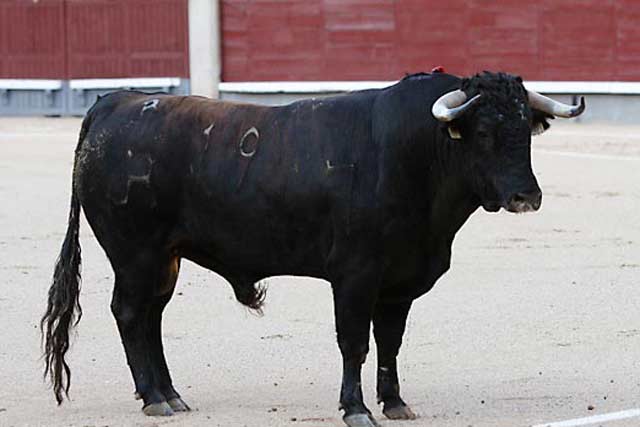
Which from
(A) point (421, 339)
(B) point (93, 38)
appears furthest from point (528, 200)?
(B) point (93, 38)

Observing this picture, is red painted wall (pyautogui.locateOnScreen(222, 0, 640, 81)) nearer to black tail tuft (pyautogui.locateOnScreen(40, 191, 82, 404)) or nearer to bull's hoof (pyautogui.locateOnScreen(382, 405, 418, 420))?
black tail tuft (pyautogui.locateOnScreen(40, 191, 82, 404))

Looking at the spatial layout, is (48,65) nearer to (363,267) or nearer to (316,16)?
(316,16)

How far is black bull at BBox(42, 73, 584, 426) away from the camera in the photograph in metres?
5.08

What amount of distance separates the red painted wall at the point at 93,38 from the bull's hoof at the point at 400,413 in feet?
51.2

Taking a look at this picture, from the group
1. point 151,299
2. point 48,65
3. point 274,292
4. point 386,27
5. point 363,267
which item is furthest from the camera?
point 48,65

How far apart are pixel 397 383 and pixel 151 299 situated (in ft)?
2.77

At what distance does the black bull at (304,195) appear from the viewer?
508 cm

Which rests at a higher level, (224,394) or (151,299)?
(151,299)

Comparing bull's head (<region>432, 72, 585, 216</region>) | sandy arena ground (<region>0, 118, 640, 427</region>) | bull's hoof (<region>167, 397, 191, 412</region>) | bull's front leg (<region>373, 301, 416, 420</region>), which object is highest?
bull's head (<region>432, 72, 585, 216</region>)

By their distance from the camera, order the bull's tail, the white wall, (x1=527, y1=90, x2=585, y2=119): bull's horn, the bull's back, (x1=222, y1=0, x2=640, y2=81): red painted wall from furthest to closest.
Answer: the white wall < (x1=222, y1=0, x2=640, y2=81): red painted wall < the bull's tail < the bull's back < (x1=527, y1=90, x2=585, y2=119): bull's horn

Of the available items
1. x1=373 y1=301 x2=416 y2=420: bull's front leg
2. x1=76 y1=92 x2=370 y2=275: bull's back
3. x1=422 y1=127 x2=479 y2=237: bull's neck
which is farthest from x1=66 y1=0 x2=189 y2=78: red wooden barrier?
x1=422 y1=127 x2=479 y2=237: bull's neck

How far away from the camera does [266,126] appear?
538cm

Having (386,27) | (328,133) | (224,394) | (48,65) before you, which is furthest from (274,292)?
(48,65)

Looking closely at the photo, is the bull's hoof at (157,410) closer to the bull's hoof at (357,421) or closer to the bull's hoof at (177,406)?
the bull's hoof at (177,406)
